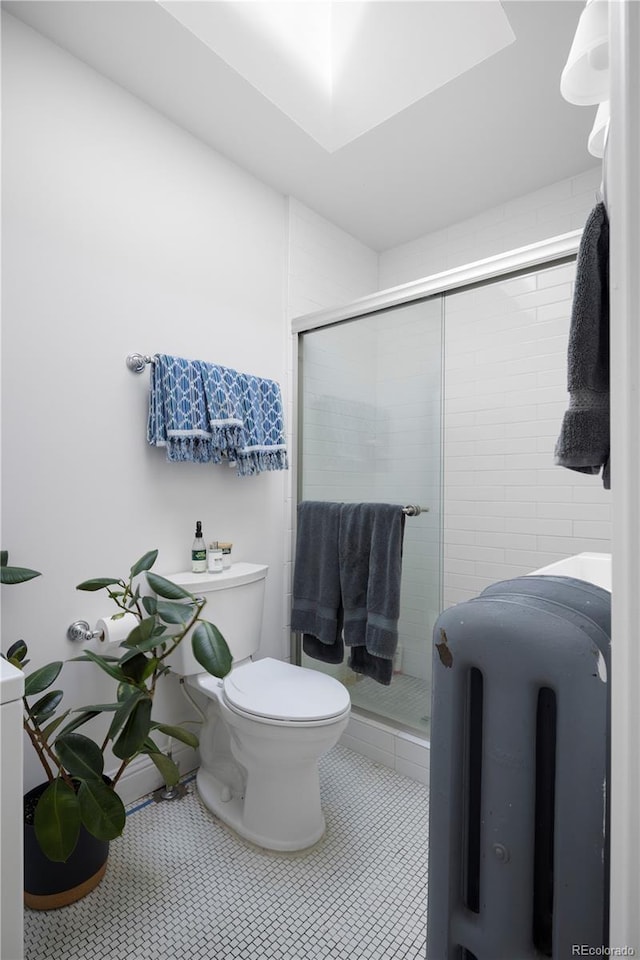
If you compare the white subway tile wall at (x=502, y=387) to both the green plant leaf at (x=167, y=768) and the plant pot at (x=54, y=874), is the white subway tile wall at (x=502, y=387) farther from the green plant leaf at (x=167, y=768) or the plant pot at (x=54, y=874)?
the plant pot at (x=54, y=874)

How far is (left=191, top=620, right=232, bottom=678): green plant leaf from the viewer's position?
1208mm

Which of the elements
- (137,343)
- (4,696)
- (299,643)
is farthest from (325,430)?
(4,696)

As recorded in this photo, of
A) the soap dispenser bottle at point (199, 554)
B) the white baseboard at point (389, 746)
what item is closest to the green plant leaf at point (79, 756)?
the soap dispenser bottle at point (199, 554)

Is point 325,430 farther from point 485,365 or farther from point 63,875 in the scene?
point 63,875

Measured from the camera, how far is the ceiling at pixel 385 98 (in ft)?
4.92

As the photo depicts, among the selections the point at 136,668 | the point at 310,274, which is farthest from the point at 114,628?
the point at 310,274

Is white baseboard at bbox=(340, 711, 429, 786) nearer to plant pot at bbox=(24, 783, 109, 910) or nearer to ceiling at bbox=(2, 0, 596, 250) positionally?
plant pot at bbox=(24, 783, 109, 910)

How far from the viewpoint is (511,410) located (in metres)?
→ 2.39

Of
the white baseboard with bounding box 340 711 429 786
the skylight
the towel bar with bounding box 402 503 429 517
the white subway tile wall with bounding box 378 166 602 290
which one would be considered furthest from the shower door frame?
the white subway tile wall with bounding box 378 166 602 290

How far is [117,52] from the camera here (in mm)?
1582

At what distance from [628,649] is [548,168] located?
94.9 inches

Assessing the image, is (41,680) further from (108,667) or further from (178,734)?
(178,734)

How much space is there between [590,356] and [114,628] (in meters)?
1.50

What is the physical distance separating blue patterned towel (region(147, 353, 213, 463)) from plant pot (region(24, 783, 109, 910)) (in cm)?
112
